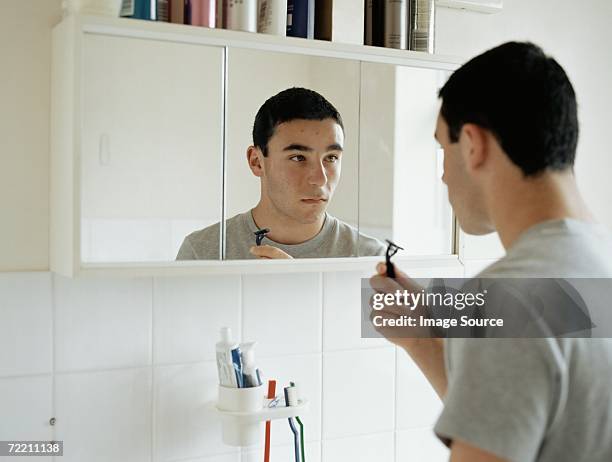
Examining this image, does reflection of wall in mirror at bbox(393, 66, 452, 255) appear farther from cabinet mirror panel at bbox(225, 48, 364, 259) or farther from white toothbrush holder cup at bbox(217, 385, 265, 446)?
white toothbrush holder cup at bbox(217, 385, 265, 446)

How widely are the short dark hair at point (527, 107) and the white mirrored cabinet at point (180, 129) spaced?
1.47 ft

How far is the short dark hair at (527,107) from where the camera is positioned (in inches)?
35.0

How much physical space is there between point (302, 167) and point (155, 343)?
40cm

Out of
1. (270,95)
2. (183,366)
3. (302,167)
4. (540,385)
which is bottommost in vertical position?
(183,366)

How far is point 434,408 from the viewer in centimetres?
163

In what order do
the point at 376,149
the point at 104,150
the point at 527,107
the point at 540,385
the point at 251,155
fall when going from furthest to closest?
the point at 376,149 < the point at 251,155 < the point at 104,150 < the point at 527,107 < the point at 540,385

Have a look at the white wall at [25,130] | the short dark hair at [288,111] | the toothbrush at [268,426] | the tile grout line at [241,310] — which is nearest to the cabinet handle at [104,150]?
the white wall at [25,130]

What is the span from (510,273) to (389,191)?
0.60m

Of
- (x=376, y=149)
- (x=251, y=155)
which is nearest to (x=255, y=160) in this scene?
(x=251, y=155)

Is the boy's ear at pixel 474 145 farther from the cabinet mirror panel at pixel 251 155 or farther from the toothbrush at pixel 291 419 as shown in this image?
the toothbrush at pixel 291 419

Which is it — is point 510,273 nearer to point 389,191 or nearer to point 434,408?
point 389,191

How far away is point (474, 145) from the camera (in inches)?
36.7

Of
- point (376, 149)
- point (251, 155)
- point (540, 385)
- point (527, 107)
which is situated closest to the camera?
point (540, 385)

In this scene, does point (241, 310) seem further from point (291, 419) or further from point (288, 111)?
point (288, 111)
